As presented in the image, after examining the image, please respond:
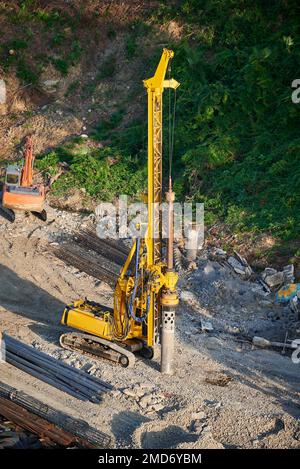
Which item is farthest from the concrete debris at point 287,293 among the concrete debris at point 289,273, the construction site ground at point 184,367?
the concrete debris at point 289,273

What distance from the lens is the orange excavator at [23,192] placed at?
29266 millimetres

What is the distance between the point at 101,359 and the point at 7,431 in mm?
4204

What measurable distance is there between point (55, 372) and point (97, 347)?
1.51m

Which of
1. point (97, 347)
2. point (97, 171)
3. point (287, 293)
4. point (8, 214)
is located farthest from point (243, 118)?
point (97, 347)

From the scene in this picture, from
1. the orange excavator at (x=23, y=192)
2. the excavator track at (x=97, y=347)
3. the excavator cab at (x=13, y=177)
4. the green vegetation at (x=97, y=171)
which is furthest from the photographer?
the green vegetation at (x=97, y=171)

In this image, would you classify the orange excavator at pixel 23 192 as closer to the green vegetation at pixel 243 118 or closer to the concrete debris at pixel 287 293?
the green vegetation at pixel 243 118

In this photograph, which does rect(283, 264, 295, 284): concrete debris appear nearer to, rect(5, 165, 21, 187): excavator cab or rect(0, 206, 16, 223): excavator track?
rect(0, 206, 16, 223): excavator track

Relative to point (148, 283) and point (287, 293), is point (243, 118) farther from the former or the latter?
point (148, 283)

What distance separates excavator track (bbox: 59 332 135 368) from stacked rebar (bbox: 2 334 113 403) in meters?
0.89

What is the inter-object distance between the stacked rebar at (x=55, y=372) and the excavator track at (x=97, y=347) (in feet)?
2.90

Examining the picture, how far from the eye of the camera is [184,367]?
2077cm

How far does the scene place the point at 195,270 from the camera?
26125mm
